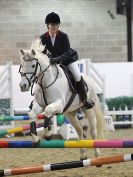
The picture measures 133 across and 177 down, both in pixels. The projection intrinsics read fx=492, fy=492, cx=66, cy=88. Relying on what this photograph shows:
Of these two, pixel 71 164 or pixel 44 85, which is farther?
pixel 44 85

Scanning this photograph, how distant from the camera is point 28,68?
4625 millimetres

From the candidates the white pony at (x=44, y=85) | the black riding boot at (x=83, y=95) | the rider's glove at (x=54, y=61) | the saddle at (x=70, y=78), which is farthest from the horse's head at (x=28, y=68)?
the black riding boot at (x=83, y=95)

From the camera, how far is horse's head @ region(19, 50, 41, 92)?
4484 millimetres

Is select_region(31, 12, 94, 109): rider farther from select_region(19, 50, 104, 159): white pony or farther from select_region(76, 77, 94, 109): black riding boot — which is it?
select_region(76, 77, 94, 109): black riding boot

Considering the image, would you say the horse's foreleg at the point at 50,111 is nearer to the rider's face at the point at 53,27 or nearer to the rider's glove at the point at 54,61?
the rider's glove at the point at 54,61

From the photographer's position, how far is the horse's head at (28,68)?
448 centimetres

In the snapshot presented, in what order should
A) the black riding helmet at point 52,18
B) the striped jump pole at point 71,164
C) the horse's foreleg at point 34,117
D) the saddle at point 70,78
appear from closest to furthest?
the striped jump pole at point 71,164, the horse's foreleg at point 34,117, the black riding helmet at point 52,18, the saddle at point 70,78

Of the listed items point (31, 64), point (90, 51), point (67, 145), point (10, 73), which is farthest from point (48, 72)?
point (90, 51)

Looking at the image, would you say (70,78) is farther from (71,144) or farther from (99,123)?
(71,144)

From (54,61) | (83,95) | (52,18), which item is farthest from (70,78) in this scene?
(52,18)

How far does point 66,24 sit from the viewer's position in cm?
1669

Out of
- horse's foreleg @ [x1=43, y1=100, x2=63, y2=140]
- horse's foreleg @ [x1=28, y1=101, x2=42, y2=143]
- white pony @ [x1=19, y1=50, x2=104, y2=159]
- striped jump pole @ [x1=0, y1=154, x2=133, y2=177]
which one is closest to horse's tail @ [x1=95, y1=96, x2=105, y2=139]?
white pony @ [x1=19, y1=50, x2=104, y2=159]

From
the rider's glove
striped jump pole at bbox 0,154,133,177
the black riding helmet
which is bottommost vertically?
striped jump pole at bbox 0,154,133,177

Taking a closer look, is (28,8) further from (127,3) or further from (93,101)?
(93,101)
